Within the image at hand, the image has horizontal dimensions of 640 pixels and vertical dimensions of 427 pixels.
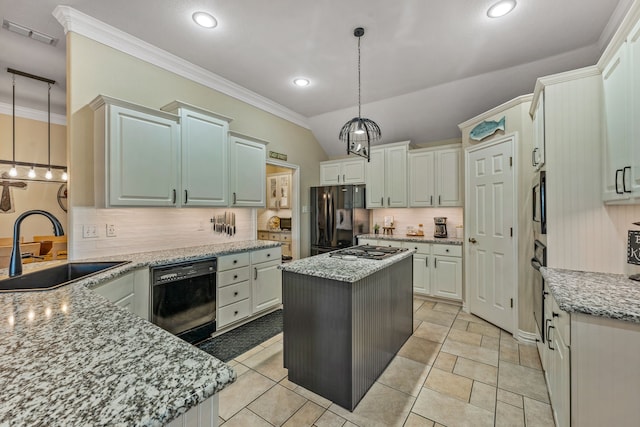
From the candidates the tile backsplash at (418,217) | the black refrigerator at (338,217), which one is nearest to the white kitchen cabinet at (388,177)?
the black refrigerator at (338,217)

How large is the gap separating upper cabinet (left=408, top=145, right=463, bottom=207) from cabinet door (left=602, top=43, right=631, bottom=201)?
2141 mm

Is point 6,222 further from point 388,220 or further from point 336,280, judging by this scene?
point 388,220

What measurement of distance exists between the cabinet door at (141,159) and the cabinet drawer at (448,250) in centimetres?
337

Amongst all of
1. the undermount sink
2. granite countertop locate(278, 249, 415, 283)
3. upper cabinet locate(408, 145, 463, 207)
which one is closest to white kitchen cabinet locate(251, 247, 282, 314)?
granite countertop locate(278, 249, 415, 283)

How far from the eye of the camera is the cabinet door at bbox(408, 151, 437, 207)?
4.14 m

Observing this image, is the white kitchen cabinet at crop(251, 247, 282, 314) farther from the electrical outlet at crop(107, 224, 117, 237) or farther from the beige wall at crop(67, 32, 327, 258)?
the beige wall at crop(67, 32, 327, 258)

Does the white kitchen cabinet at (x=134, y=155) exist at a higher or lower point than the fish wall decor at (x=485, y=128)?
lower

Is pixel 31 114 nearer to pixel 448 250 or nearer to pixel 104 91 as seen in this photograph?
pixel 104 91

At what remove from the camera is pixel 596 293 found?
58.1 inches

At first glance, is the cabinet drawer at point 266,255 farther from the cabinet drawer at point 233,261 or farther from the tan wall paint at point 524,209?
the tan wall paint at point 524,209

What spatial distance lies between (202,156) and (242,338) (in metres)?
1.95

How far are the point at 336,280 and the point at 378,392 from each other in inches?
36.8

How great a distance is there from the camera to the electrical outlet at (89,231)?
2.40 metres

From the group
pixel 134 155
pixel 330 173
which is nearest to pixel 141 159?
pixel 134 155
